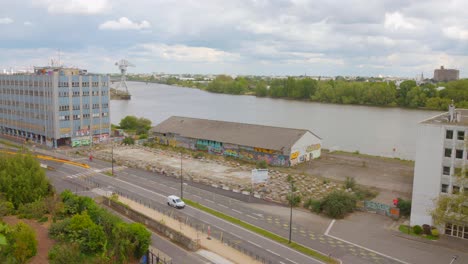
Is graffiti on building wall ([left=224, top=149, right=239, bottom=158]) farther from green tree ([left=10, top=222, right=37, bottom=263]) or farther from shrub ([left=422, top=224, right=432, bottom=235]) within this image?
green tree ([left=10, top=222, right=37, bottom=263])

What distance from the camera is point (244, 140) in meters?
46.7

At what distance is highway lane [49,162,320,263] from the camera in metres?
21.2

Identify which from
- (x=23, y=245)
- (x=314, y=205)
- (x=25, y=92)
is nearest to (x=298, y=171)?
(x=314, y=205)

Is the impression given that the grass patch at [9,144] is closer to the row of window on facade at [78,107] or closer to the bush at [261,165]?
the row of window on facade at [78,107]

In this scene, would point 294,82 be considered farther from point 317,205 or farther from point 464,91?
point 317,205

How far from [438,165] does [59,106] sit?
42.2 m

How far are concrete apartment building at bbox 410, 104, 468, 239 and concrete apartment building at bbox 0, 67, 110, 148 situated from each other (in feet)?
134

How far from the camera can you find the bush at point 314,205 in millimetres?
28344

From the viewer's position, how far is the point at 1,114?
61.5 meters

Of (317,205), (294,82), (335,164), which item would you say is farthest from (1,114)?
(294,82)

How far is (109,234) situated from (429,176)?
18851 mm

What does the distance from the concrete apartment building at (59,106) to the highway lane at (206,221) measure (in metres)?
14.5

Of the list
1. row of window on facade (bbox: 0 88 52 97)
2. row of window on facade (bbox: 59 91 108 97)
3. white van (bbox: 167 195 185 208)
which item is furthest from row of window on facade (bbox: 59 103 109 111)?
white van (bbox: 167 195 185 208)

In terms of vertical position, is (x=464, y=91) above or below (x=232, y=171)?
above
